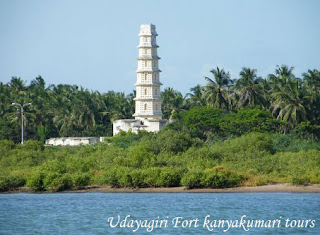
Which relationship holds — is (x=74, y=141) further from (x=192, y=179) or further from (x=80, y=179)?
(x=192, y=179)

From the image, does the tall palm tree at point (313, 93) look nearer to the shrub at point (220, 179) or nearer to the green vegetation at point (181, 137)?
the green vegetation at point (181, 137)

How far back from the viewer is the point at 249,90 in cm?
8225

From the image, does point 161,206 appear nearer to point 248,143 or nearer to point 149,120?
point 248,143

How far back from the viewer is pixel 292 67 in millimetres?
83188

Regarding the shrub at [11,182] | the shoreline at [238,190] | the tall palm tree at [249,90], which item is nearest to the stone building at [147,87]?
the tall palm tree at [249,90]

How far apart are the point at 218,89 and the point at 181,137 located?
778 inches

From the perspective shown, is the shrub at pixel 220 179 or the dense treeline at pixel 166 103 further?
the dense treeline at pixel 166 103

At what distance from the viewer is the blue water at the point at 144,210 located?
1503 inches

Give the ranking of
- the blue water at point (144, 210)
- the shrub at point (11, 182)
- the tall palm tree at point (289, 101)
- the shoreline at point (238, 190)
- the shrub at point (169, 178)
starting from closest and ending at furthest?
the blue water at point (144, 210)
the shoreline at point (238, 190)
the shrub at point (169, 178)
the shrub at point (11, 182)
the tall palm tree at point (289, 101)

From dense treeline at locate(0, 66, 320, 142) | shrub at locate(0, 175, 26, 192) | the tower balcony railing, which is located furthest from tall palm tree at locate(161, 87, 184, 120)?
shrub at locate(0, 175, 26, 192)

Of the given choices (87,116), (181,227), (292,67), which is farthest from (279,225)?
(87,116)

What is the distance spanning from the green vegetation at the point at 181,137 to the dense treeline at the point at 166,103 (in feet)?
0.38

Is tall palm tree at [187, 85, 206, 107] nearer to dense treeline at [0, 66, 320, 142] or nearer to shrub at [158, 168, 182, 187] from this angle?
dense treeline at [0, 66, 320, 142]

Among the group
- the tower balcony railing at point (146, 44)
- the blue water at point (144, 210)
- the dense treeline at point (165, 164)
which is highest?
the tower balcony railing at point (146, 44)
